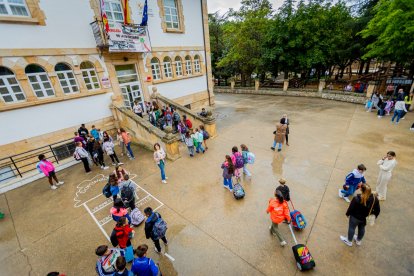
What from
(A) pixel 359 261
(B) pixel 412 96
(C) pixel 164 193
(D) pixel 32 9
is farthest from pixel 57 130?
(B) pixel 412 96

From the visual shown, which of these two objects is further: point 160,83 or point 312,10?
point 312,10

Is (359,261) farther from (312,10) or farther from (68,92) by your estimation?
(312,10)

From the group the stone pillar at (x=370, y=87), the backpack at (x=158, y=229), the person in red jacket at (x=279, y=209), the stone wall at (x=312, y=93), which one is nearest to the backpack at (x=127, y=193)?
the backpack at (x=158, y=229)

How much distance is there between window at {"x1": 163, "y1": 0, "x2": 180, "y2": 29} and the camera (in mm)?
13967

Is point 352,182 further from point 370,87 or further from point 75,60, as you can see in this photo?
point 370,87

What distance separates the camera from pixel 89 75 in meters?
11.1

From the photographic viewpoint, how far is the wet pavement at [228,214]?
14.9 ft

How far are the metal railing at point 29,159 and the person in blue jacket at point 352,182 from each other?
487 inches

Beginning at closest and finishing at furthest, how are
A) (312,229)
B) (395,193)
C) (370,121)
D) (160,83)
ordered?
(312,229), (395,193), (370,121), (160,83)

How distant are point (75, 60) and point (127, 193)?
8.90 meters

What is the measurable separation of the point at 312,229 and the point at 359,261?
1.10 metres

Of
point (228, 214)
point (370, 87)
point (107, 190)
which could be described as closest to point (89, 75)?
point (107, 190)

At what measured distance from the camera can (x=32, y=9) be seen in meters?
8.87

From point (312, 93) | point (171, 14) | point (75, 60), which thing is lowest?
point (312, 93)
